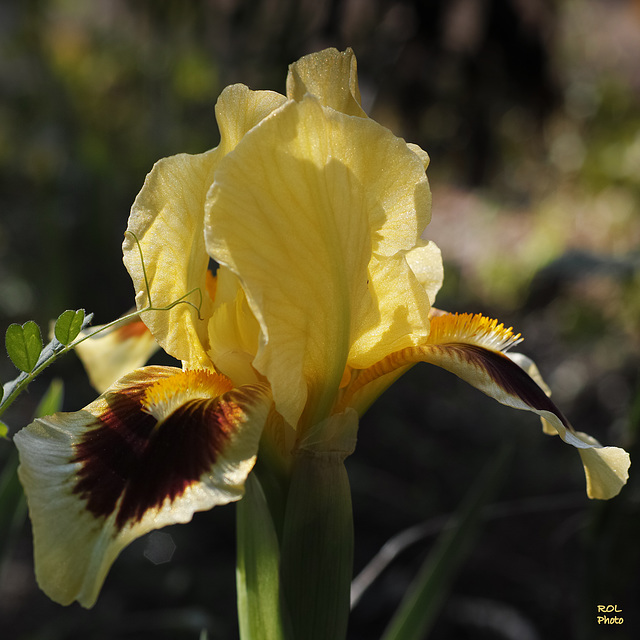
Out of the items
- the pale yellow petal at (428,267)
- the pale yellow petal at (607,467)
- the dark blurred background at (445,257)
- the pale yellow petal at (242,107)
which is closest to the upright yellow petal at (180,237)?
the pale yellow petal at (242,107)

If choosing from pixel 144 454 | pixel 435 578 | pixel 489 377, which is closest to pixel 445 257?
pixel 435 578

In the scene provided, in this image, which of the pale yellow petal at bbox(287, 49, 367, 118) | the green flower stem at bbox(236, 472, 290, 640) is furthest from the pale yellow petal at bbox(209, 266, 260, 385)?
the pale yellow petal at bbox(287, 49, 367, 118)

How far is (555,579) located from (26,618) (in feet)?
4.61

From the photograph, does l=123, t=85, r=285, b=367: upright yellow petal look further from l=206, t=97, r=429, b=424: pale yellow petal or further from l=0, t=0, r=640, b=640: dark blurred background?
l=0, t=0, r=640, b=640: dark blurred background

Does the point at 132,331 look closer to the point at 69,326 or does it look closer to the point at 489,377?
the point at 69,326

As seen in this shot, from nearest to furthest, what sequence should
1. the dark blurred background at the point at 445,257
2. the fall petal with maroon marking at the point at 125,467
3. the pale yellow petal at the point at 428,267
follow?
the fall petal with maroon marking at the point at 125,467 < the pale yellow petal at the point at 428,267 < the dark blurred background at the point at 445,257

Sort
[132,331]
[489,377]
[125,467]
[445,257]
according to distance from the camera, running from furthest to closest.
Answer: [445,257]
[132,331]
[489,377]
[125,467]

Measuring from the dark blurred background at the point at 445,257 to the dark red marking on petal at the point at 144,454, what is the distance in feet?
1.97

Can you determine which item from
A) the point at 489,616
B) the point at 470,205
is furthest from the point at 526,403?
the point at 470,205

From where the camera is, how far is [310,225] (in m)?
0.62

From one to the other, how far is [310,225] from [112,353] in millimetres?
387

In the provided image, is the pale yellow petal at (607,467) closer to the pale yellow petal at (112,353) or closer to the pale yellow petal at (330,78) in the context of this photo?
the pale yellow petal at (330,78)

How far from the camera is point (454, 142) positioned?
17.0 ft

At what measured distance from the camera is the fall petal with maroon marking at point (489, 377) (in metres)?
0.64
